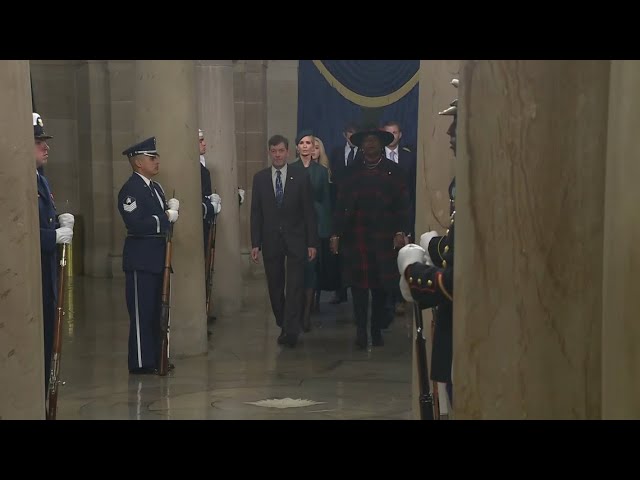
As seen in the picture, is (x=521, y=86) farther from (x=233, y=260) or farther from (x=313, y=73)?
(x=313, y=73)

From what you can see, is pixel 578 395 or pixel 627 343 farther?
pixel 578 395

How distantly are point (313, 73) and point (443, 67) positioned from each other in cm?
1010

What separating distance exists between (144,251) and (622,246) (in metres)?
7.15

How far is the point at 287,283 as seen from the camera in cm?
1167

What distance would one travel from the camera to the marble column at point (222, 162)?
13.9 m

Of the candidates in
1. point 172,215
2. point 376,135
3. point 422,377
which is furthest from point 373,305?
point 422,377

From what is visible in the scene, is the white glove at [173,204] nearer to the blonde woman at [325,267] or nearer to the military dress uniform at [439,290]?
the blonde woman at [325,267]

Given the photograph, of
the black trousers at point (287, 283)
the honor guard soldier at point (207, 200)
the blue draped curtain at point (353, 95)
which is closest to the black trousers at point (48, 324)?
the black trousers at point (287, 283)

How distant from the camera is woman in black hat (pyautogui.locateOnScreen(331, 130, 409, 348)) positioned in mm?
11617

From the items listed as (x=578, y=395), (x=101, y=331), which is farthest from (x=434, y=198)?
(x=101, y=331)

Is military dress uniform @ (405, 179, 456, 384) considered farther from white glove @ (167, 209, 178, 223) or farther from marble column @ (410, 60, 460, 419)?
white glove @ (167, 209, 178, 223)

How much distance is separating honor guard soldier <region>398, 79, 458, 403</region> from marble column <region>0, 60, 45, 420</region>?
1412 mm

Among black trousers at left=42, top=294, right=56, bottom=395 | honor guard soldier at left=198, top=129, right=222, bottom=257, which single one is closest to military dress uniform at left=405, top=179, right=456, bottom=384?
black trousers at left=42, top=294, right=56, bottom=395
